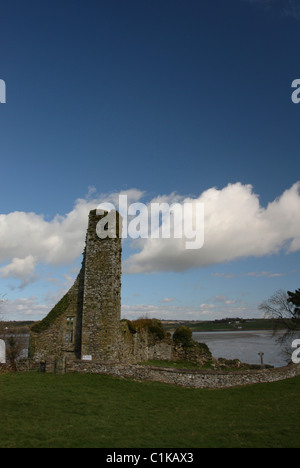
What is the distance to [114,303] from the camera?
2181cm

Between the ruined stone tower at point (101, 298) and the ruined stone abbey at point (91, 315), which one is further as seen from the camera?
the ruined stone abbey at point (91, 315)

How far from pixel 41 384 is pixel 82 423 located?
6297mm

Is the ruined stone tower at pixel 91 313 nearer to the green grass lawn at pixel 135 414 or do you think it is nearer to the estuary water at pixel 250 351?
the green grass lawn at pixel 135 414

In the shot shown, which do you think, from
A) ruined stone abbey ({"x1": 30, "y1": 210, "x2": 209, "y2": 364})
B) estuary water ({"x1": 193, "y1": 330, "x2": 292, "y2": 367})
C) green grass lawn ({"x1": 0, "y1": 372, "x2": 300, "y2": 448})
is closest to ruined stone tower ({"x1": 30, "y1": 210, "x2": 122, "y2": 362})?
ruined stone abbey ({"x1": 30, "y1": 210, "x2": 209, "y2": 364})

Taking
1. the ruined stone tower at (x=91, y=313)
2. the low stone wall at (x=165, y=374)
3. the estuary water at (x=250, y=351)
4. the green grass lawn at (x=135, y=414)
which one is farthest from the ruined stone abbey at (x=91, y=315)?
the estuary water at (x=250, y=351)

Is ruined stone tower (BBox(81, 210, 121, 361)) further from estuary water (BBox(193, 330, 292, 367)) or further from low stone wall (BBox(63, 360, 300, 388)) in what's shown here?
estuary water (BBox(193, 330, 292, 367))

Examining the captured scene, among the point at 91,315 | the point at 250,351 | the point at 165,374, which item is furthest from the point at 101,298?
the point at 250,351

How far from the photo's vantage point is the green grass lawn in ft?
30.3

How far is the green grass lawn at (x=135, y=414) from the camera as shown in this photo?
9227mm

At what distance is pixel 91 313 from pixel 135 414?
404 inches

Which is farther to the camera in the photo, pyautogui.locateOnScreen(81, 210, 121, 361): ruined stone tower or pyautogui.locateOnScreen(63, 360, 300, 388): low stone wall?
pyautogui.locateOnScreen(81, 210, 121, 361): ruined stone tower

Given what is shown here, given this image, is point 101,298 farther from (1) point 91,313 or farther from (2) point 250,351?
(2) point 250,351

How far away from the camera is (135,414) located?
12.3m
